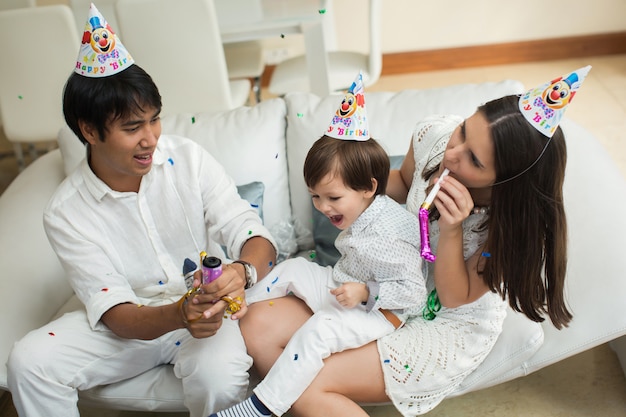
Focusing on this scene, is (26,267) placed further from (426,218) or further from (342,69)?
(342,69)

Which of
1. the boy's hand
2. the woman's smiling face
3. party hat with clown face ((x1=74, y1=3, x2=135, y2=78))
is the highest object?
party hat with clown face ((x1=74, y1=3, x2=135, y2=78))

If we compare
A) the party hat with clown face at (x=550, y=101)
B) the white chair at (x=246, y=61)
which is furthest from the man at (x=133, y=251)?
the white chair at (x=246, y=61)

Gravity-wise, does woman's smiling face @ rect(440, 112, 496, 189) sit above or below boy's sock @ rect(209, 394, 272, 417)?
above

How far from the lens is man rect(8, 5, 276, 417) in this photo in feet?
5.24

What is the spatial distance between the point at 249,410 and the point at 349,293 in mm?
344

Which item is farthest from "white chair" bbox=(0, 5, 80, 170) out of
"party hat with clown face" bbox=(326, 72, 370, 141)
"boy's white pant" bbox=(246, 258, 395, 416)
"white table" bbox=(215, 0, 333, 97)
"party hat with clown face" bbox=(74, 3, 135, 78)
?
"boy's white pant" bbox=(246, 258, 395, 416)

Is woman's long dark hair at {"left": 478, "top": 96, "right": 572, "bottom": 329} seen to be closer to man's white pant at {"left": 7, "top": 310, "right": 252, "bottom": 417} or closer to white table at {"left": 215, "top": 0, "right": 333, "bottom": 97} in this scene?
man's white pant at {"left": 7, "top": 310, "right": 252, "bottom": 417}

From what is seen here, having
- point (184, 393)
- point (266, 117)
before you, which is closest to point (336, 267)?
point (184, 393)

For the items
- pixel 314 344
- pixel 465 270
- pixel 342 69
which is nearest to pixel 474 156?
pixel 465 270

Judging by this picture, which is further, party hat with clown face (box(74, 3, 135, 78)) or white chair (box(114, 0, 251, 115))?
white chair (box(114, 0, 251, 115))

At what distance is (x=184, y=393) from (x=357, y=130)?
747mm

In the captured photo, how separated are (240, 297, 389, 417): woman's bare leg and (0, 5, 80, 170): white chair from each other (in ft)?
5.64

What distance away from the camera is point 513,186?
1.41m

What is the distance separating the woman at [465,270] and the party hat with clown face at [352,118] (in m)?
0.20
